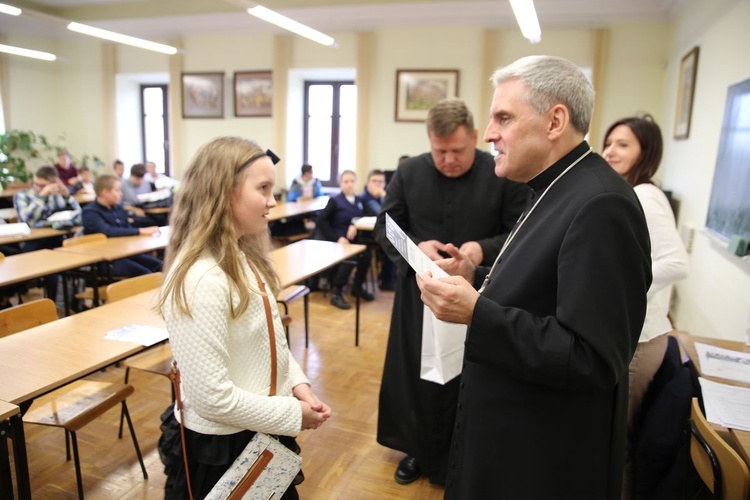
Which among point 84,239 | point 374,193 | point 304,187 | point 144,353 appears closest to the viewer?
point 144,353

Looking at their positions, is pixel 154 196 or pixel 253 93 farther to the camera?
pixel 253 93

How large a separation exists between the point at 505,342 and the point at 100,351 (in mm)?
1716

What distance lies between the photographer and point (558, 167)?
1137 mm

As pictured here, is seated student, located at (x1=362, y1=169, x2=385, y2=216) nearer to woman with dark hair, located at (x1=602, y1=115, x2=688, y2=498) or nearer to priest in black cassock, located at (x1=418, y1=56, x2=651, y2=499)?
woman with dark hair, located at (x1=602, y1=115, x2=688, y2=498)

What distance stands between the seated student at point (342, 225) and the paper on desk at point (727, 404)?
3582 mm

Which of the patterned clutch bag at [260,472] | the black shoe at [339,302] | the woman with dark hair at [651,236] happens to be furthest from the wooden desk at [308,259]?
the woman with dark hair at [651,236]

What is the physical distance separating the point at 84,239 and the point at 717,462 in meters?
4.58

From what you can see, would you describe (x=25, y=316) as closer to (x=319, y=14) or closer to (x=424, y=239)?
(x=424, y=239)

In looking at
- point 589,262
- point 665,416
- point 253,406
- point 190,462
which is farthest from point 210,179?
point 665,416

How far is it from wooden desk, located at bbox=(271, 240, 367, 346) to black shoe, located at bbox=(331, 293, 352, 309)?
0.71 meters

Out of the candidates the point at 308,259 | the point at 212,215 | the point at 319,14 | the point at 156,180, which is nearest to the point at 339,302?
the point at 308,259

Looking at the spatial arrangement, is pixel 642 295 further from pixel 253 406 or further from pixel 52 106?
pixel 52 106

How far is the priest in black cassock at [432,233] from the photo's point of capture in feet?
6.90

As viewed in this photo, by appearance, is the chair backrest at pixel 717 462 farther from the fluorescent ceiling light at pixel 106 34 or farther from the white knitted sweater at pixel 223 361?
the fluorescent ceiling light at pixel 106 34
